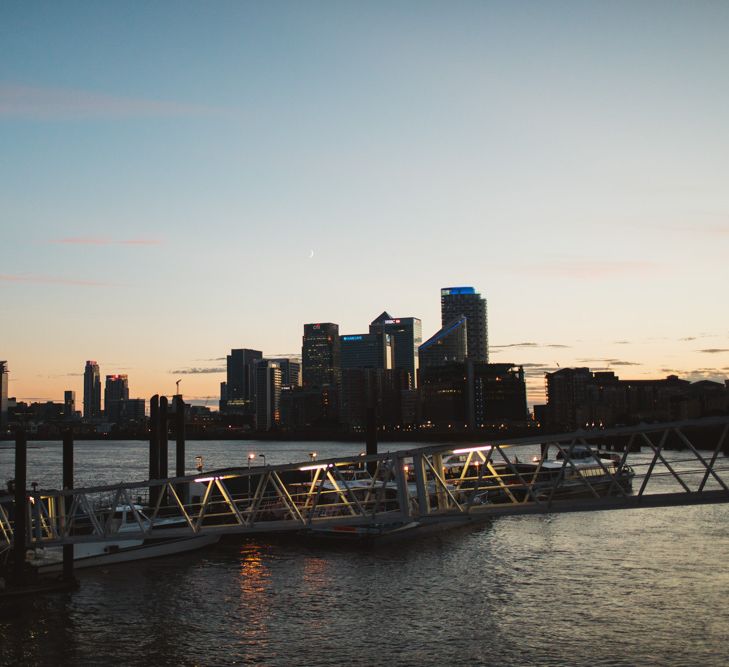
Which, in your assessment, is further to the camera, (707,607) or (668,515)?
(668,515)

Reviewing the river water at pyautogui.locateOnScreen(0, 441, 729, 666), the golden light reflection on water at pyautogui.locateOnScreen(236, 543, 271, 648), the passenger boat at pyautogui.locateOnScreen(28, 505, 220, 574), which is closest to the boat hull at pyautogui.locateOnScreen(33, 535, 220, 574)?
the passenger boat at pyautogui.locateOnScreen(28, 505, 220, 574)

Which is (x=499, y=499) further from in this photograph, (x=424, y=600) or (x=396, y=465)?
(x=396, y=465)

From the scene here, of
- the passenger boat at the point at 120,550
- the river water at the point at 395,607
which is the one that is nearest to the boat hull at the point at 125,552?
the passenger boat at the point at 120,550

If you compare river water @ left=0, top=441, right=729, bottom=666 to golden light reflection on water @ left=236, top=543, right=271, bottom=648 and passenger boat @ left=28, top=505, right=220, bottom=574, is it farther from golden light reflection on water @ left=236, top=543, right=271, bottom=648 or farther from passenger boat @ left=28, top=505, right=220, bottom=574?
passenger boat @ left=28, top=505, right=220, bottom=574

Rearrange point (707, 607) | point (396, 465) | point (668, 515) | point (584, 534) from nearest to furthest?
1. point (396, 465)
2. point (707, 607)
3. point (584, 534)
4. point (668, 515)

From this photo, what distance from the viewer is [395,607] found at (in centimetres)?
3841

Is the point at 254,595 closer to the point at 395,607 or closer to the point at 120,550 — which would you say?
the point at 395,607

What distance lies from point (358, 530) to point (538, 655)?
26134 millimetres

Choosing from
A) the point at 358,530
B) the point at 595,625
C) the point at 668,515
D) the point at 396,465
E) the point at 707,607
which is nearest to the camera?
the point at 396,465

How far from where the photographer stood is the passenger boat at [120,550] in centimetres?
4259

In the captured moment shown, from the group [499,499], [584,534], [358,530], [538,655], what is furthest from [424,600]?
[499,499]

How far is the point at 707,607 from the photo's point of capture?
1473 inches

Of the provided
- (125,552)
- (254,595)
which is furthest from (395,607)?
(125,552)

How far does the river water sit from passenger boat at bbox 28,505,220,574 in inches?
29.8
